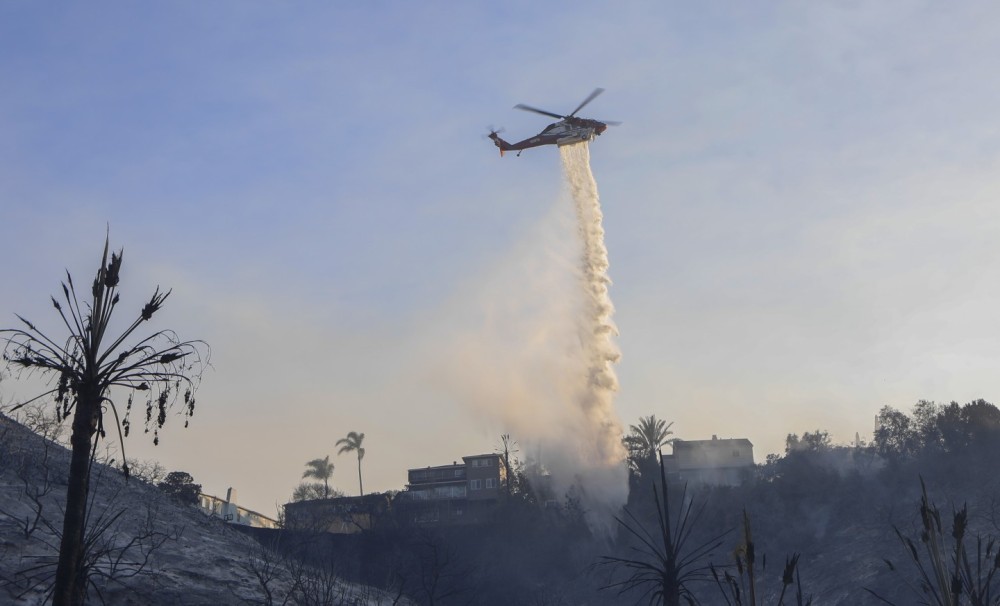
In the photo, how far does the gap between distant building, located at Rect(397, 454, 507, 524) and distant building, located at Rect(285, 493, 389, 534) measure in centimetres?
324

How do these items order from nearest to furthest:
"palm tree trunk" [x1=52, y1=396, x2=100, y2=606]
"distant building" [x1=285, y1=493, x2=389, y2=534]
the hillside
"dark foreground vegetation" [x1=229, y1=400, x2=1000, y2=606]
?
"palm tree trunk" [x1=52, y1=396, x2=100, y2=606]
the hillside
"dark foreground vegetation" [x1=229, y1=400, x2=1000, y2=606]
"distant building" [x1=285, y1=493, x2=389, y2=534]

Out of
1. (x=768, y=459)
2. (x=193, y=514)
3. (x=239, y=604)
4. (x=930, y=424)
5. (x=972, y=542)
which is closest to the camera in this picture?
(x=239, y=604)

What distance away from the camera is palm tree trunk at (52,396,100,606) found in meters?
15.3

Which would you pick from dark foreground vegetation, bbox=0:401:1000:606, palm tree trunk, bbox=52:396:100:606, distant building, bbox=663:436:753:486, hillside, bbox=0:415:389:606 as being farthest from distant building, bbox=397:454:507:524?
palm tree trunk, bbox=52:396:100:606

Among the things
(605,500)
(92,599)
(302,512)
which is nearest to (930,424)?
(605,500)

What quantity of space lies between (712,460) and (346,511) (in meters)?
49.6

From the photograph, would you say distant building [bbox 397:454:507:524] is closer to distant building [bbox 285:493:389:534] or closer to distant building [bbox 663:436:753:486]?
distant building [bbox 285:493:389:534]

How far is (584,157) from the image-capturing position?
290ft

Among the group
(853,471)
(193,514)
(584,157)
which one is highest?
(584,157)

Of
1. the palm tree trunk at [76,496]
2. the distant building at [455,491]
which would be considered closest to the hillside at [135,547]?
the palm tree trunk at [76,496]

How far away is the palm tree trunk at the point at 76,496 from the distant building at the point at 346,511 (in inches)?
3518

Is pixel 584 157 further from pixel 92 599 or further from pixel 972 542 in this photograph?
pixel 92 599

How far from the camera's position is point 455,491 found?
374 ft

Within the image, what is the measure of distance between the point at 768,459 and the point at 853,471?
54.8ft
